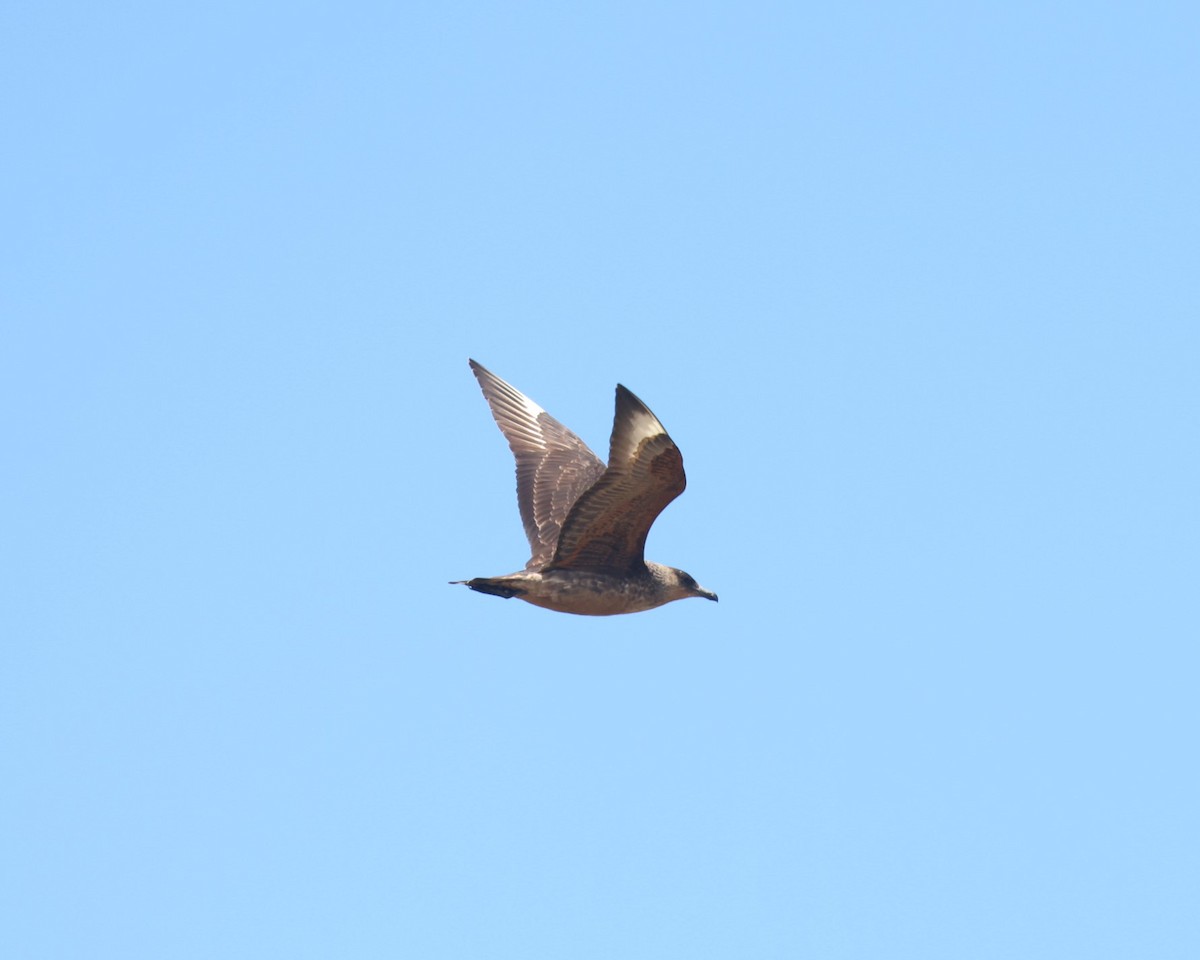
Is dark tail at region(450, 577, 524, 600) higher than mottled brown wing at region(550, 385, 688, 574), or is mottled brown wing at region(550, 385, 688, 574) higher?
mottled brown wing at region(550, 385, 688, 574)

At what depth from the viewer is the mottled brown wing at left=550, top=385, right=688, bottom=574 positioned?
12102 millimetres

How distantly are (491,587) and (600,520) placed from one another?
102 cm

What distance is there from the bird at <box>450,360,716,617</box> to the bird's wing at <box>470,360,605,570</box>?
0.01m

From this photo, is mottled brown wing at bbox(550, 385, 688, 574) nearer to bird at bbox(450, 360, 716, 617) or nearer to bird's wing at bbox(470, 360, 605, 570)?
bird at bbox(450, 360, 716, 617)

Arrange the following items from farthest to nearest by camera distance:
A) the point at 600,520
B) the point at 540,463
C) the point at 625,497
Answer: the point at 540,463
the point at 600,520
the point at 625,497

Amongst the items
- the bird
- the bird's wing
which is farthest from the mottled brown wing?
the bird's wing

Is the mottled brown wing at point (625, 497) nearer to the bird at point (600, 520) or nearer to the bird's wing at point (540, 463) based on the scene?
the bird at point (600, 520)

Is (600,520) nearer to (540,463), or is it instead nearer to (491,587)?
(491,587)

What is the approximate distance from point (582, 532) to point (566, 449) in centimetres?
278

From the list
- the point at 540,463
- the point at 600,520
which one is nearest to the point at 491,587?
the point at 600,520

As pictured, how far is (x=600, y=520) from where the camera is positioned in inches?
511

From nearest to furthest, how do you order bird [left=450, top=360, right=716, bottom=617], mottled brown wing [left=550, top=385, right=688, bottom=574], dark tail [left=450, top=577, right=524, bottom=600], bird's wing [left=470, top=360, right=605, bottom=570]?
mottled brown wing [left=550, top=385, right=688, bottom=574], bird [left=450, top=360, right=716, bottom=617], dark tail [left=450, top=577, right=524, bottom=600], bird's wing [left=470, top=360, right=605, bottom=570]

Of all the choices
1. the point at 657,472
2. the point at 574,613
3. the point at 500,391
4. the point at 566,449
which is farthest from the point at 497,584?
the point at 500,391

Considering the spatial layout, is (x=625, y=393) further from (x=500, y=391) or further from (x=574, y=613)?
(x=500, y=391)
